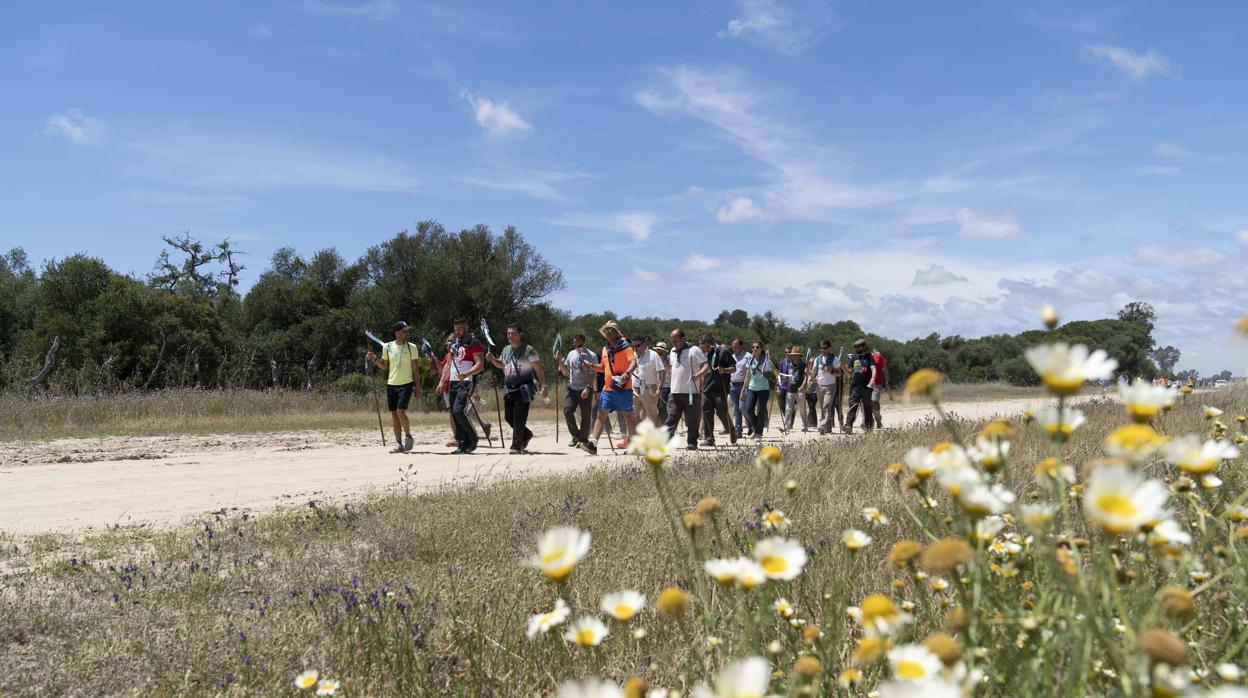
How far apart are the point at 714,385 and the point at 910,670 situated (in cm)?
1234

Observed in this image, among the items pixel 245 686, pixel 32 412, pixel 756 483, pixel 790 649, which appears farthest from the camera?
pixel 32 412

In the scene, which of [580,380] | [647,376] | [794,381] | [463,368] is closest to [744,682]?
[463,368]

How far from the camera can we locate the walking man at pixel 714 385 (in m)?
13.5

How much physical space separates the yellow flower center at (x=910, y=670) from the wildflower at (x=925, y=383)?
1.55 ft

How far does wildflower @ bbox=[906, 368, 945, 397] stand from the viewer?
4.94 feet

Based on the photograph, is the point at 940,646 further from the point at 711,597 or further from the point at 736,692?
the point at 711,597

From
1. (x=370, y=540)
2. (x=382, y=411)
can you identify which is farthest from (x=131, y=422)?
(x=370, y=540)

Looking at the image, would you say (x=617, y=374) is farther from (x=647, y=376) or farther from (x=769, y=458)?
(x=769, y=458)

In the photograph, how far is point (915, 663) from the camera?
4.21ft

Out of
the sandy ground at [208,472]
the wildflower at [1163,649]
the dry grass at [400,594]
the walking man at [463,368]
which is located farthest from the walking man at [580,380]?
the wildflower at [1163,649]

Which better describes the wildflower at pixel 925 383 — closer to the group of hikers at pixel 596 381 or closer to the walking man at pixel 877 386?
the group of hikers at pixel 596 381

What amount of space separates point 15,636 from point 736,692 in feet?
12.9

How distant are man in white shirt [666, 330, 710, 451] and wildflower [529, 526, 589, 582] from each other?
33.8ft

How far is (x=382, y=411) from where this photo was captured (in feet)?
74.7
